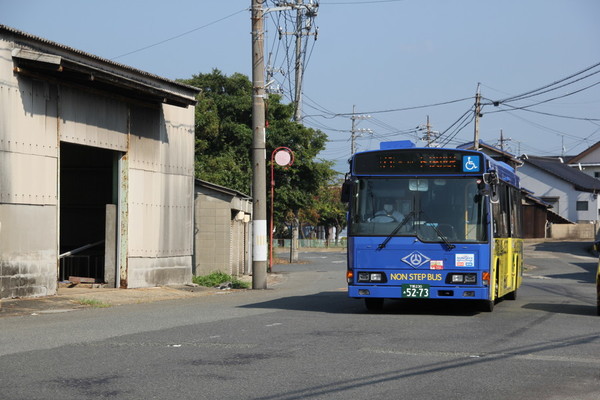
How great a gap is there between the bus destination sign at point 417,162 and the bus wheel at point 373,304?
8.32 feet

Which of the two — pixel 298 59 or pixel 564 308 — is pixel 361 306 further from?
pixel 298 59

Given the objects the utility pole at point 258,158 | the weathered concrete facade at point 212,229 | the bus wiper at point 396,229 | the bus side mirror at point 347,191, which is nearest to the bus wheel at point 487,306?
the bus wiper at point 396,229

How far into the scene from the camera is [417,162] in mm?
15383

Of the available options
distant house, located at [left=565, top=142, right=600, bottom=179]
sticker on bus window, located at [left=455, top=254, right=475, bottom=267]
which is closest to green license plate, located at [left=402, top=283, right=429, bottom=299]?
sticker on bus window, located at [left=455, top=254, right=475, bottom=267]

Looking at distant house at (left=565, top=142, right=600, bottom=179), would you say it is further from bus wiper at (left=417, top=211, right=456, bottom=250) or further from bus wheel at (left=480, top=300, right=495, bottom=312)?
bus wiper at (left=417, top=211, right=456, bottom=250)

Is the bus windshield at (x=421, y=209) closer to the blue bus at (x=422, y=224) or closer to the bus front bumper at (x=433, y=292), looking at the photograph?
A: the blue bus at (x=422, y=224)

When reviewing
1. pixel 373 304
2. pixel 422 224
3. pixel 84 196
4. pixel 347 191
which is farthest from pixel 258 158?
pixel 422 224

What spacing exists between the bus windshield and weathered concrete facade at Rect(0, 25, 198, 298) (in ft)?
22.9

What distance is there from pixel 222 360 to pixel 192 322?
4399 mm

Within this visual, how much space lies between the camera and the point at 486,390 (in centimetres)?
780

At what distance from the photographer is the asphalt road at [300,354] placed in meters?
7.73

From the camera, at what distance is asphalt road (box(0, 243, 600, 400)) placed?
773 cm

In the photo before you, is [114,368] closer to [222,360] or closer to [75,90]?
[222,360]

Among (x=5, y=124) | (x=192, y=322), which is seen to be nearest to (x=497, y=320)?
(x=192, y=322)
